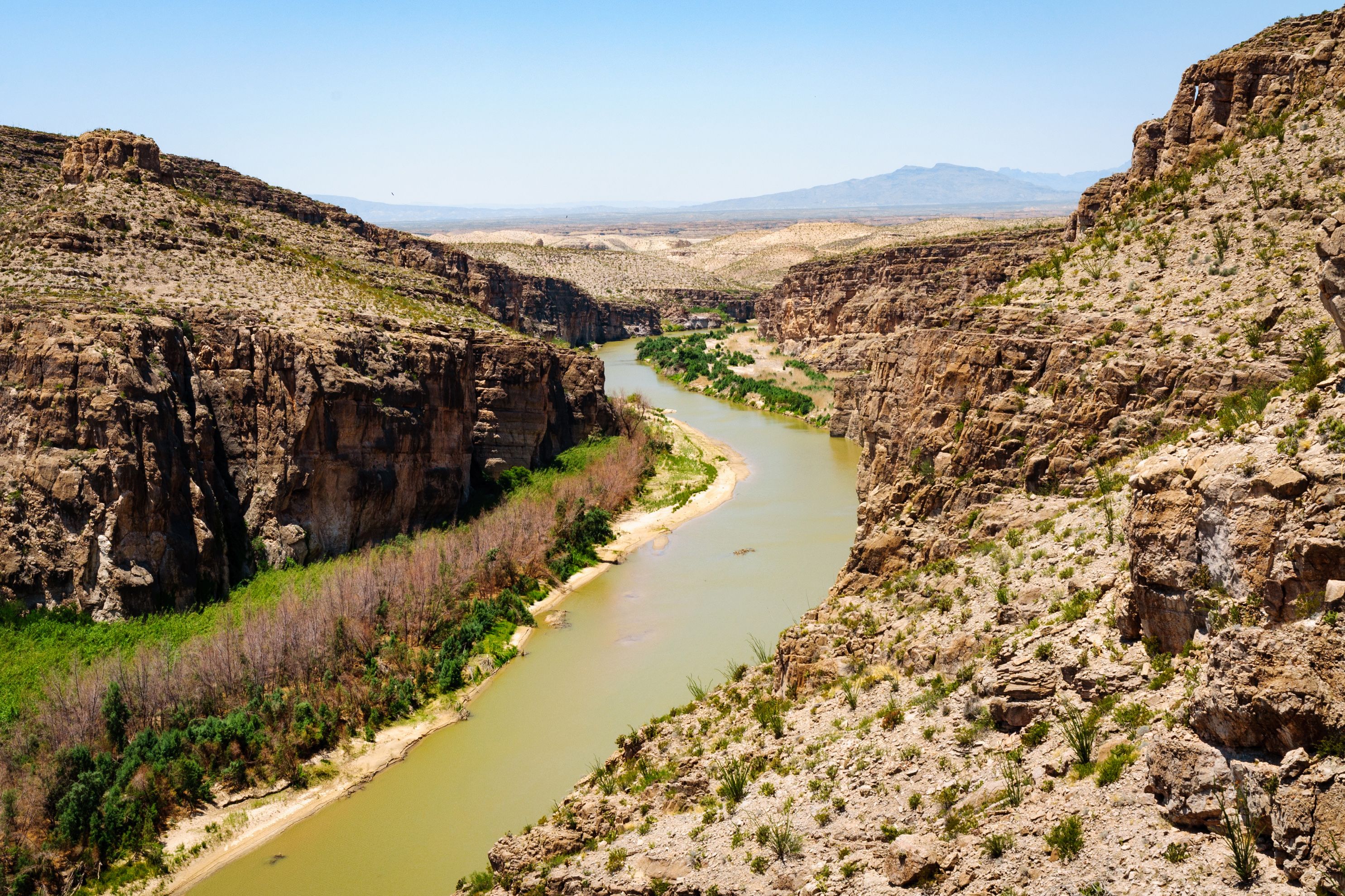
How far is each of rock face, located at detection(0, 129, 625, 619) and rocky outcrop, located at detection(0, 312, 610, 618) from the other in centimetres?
7

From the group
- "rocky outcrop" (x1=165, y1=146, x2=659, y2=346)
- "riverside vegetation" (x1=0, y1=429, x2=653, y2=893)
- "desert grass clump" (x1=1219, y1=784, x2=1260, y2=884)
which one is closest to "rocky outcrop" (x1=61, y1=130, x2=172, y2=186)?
"rocky outcrop" (x1=165, y1=146, x2=659, y2=346)

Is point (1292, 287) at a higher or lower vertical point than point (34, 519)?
higher

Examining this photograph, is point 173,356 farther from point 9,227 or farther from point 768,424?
point 768,424

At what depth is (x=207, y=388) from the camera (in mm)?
36375

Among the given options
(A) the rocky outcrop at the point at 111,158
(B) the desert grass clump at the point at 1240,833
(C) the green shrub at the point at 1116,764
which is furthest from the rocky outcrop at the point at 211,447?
(B) the desert grass clump at the point at 1240,833

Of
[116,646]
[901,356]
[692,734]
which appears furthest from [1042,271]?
[116,646]

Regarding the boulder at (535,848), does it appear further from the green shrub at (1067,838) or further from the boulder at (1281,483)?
the boulder at (1281,483)

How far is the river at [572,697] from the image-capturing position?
2319 cm

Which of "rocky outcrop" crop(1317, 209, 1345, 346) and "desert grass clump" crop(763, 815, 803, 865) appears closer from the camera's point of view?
"rocky outcrop" crop(1317, 209, 1345, 346)

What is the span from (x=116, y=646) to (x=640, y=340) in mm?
106314

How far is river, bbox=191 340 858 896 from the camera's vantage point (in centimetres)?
2319

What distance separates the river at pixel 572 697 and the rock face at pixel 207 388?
32.0 ft

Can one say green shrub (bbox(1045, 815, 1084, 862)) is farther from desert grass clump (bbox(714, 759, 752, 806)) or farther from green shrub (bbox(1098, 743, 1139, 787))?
desert grass clump (bbox(714, 759, 752, 806))

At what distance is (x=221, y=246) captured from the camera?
43938 mm
